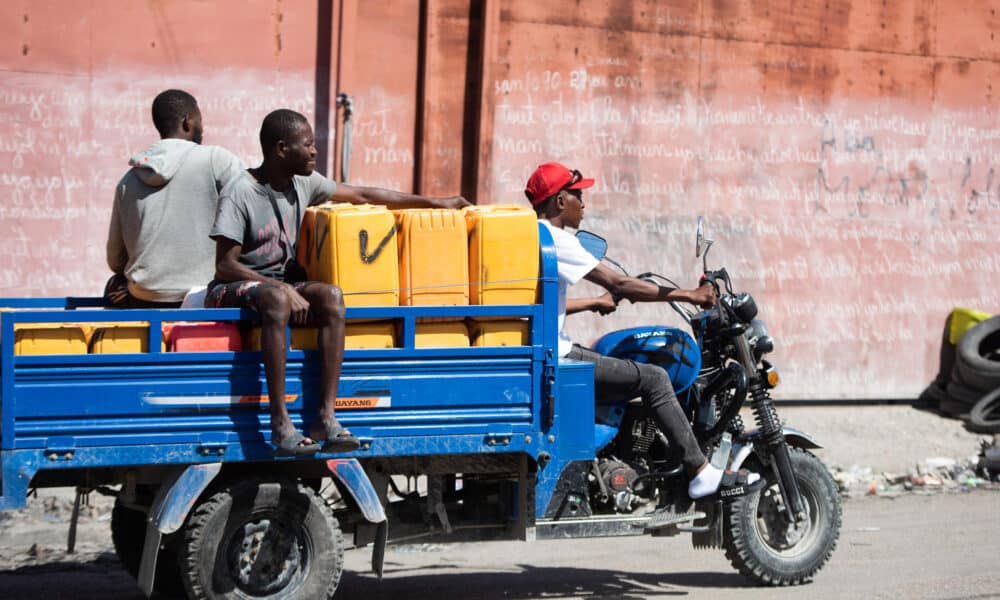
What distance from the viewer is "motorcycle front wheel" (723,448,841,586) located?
618 cm

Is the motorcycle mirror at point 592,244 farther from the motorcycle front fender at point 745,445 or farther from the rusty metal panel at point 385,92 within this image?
the rusty metal panel at point 385,92

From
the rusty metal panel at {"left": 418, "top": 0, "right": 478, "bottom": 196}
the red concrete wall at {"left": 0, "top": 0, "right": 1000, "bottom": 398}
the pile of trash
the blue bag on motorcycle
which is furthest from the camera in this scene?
the rusty metal panel at {"left": 418, "top": 0, "right": 478, "bottom": 196}

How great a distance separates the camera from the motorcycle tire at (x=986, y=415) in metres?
10.4

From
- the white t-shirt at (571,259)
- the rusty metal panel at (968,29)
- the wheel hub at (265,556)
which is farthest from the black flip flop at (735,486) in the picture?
the rusty metal panel at (968,29)

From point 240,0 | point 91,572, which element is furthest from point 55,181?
point 91,572

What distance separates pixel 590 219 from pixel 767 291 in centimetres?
181

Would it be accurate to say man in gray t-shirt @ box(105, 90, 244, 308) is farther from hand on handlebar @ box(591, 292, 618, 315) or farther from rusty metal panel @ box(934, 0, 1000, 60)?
rusty metal panel @ box(934, 0, 1000, 60)

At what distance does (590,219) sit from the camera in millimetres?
10273

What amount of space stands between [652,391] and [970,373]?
6.09 meters

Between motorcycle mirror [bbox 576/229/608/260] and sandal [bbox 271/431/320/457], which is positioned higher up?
motorcycle mirror [bbox 576/229/608/260]

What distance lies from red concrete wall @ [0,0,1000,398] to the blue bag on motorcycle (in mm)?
3871

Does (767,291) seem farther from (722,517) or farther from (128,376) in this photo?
(128,376)

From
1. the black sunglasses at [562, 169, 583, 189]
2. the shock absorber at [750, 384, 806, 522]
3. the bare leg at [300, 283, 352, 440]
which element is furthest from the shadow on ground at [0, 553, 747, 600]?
the black sunglasses at [562, 169, 583, 189]

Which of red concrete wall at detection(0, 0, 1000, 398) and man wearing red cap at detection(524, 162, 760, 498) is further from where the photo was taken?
red concrete wall at detection(0, 0, 1000, 398)
